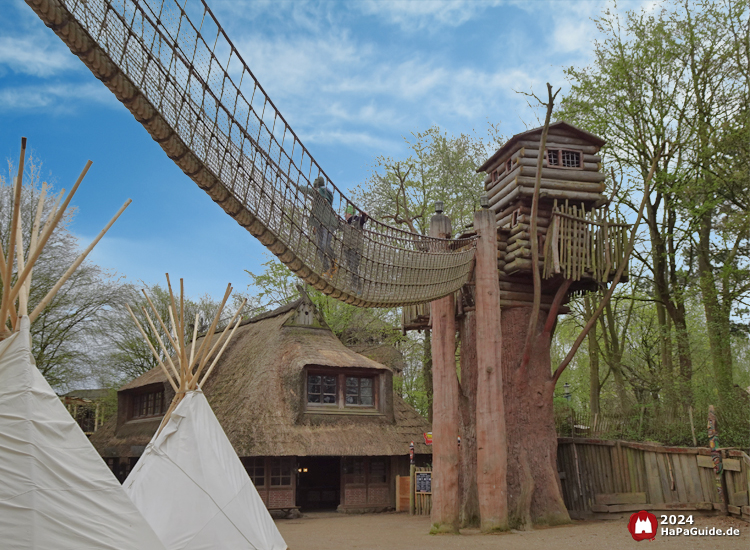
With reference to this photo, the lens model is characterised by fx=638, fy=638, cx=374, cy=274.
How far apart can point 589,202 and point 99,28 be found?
28.1 feet

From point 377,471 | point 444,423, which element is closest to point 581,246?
point 444,423

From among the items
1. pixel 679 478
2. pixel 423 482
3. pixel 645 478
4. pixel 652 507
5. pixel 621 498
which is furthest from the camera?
pixel 423 482

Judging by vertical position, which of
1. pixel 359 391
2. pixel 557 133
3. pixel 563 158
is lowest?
pixel 359 391

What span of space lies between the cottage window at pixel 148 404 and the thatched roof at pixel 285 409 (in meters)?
0.36

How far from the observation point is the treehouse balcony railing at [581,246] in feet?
32.1

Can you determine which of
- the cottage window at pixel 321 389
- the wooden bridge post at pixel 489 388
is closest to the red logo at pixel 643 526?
the wooden bridge post at pixel 489 388

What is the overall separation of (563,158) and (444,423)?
4859mm

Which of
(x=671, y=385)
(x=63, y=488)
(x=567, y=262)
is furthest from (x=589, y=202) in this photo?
(x=63, y=488)

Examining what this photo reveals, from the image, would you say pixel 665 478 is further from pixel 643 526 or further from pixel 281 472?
pixel 281 472

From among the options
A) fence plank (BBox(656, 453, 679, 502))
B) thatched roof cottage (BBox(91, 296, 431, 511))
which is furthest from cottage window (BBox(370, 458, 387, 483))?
fence plank (BBox(656, 453, 679, 502))

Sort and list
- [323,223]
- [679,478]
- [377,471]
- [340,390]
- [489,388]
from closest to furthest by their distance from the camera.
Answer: [323,223] < [489,388] < [679,478] < [340,390] < [377,471]

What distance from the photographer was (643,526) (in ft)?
28.3

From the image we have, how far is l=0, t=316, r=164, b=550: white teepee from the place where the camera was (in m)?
4.68
